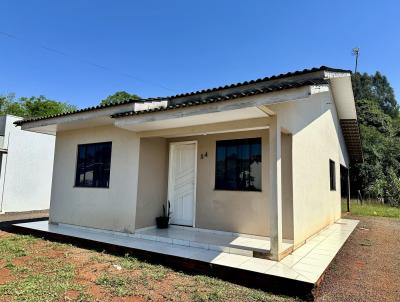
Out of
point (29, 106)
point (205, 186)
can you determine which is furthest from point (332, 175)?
point (29, 106)

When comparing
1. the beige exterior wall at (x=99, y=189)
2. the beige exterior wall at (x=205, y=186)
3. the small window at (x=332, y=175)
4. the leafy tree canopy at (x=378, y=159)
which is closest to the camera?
the beige exterior wall at (x=205, y=186)

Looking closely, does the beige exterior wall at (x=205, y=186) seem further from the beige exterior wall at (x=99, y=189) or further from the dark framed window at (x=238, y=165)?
the dark framed window at (x=238, y=165)

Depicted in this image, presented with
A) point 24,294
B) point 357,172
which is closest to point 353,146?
point 357,172

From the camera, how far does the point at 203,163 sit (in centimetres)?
816

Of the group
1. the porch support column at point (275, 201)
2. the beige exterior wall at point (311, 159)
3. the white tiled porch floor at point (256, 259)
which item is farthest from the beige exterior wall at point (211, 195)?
the porch support column at point (275, 201)

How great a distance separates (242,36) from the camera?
14336 millimetres

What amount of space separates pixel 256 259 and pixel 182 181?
372 centimetres

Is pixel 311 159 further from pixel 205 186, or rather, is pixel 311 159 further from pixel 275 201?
pixel 275 201

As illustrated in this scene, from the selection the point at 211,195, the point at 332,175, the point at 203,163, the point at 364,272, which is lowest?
the point at 364,272

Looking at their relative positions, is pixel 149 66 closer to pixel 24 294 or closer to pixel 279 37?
pixel 279 37

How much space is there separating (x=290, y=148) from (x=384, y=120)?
114 feet

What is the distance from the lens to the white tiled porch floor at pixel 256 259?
15.9ft

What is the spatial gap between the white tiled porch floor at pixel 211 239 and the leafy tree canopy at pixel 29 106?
36481mm

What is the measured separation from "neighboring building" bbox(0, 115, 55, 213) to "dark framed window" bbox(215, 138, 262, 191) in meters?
11.7
